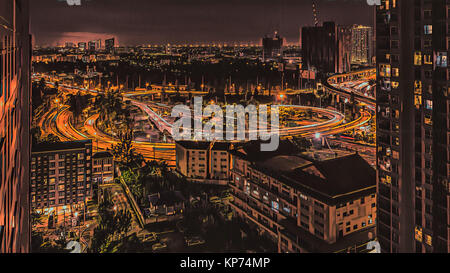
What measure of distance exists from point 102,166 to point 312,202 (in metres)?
3.67

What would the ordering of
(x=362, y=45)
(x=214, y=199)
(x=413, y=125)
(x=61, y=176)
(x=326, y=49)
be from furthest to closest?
(x=326, y=49) < (x=362, y=45) < (x=214, y=199) < (x=61, y=176) < (x=413, y=125)

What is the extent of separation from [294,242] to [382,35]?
8.97 ft

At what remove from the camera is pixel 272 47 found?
6.59m

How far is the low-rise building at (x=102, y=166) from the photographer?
592 centimetres

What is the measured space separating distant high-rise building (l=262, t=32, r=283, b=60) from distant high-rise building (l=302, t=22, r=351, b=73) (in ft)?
1.49

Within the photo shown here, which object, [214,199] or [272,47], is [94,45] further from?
[214,199]

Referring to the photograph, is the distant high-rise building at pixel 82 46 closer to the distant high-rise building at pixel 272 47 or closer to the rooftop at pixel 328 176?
the distant high-rise building at pixel 272 47

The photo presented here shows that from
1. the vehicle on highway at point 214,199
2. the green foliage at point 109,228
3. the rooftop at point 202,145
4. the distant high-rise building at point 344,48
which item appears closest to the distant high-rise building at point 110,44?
the rooftop at point 202,145

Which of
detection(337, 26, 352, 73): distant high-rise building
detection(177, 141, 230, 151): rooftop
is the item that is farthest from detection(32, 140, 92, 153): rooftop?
detection(337, 26, 352, 73): distant high-rise building

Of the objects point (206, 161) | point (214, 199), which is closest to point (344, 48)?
point (206, 161)

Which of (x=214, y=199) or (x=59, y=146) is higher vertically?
(x=59, y=146)
